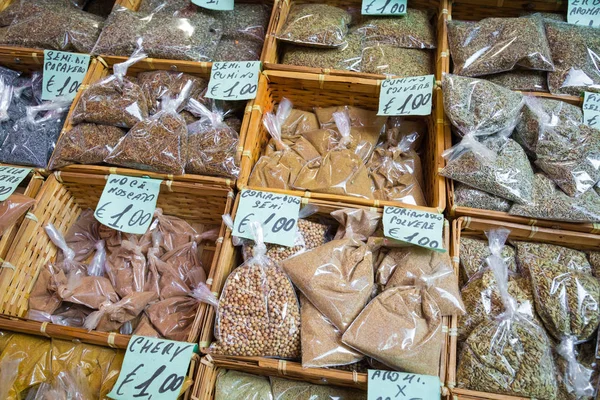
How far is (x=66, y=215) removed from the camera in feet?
5.02

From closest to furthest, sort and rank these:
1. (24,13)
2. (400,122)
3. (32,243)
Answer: (32,243), (400,122), (24,13)

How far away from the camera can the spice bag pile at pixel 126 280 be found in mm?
1258

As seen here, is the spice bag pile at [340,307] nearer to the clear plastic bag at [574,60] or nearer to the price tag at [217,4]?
the clear plastic bag at [574,60]

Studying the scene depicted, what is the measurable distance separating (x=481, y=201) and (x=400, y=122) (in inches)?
19.3

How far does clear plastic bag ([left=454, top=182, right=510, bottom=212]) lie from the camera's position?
1272mm

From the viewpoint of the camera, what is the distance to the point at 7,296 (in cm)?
127

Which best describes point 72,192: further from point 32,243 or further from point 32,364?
point 32,364

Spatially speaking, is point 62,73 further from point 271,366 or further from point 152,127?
point 271,366

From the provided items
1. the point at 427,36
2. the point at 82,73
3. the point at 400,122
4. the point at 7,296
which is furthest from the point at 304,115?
the point at 7,296

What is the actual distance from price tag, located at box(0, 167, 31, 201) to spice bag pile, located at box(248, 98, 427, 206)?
2.51 feet

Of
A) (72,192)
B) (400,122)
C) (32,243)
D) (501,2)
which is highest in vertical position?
(501,2)

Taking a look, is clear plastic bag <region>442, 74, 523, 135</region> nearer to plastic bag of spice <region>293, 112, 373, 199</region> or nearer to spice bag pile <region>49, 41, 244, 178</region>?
plastic bag of spice <region>293, 112, 373, 199</region>

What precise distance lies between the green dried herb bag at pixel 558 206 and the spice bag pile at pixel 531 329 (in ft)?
0.41

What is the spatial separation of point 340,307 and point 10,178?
45.8 inches
